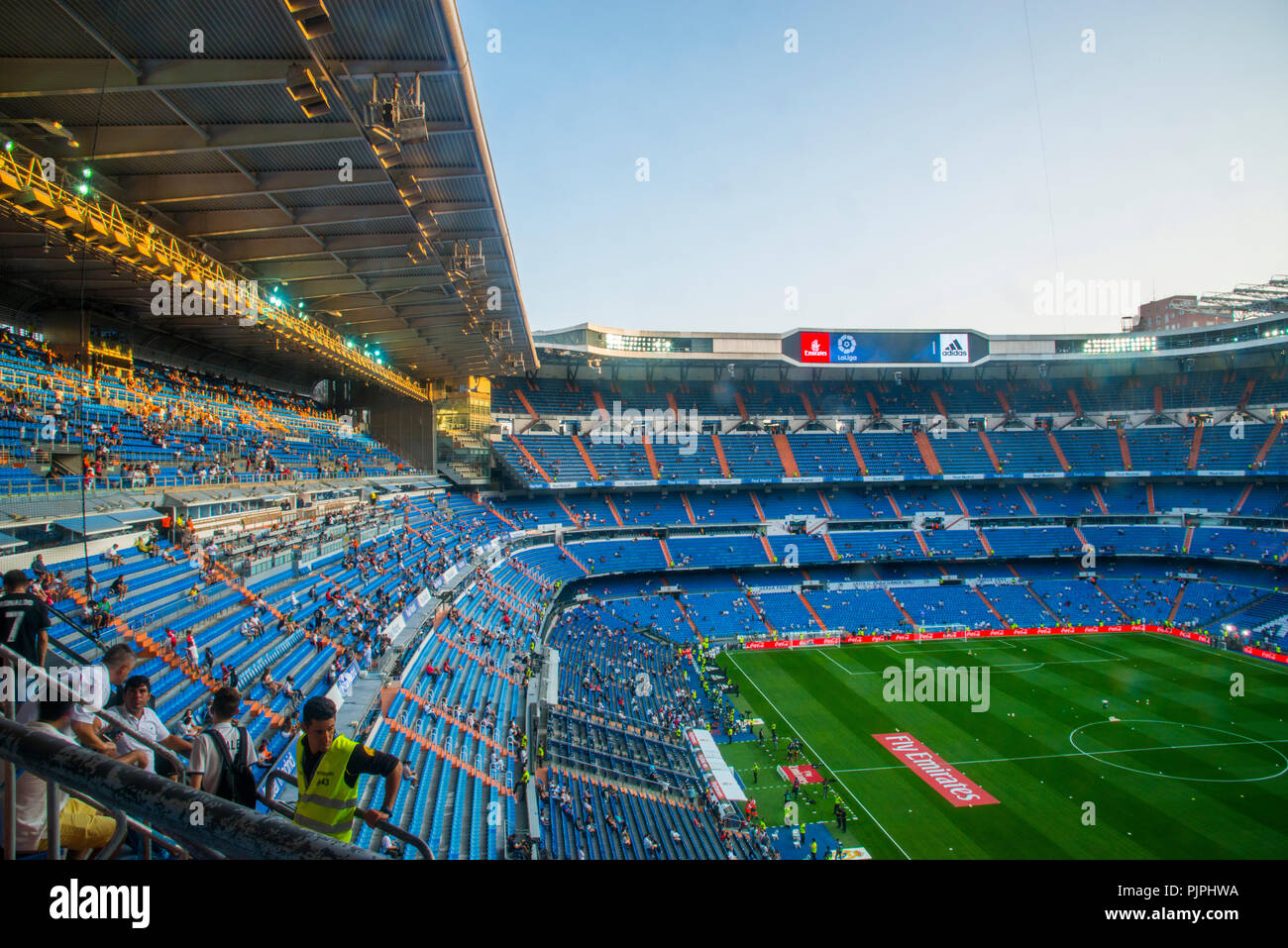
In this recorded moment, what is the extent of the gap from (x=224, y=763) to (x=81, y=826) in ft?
2.77

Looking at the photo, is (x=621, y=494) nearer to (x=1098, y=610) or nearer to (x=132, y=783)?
(x=1098, y=610)

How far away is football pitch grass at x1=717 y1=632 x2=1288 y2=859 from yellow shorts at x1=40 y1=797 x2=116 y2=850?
57.7ft

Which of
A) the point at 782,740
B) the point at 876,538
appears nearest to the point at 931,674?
the point at 782,740

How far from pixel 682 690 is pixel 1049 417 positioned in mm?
42980

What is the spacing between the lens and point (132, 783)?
1.66 metres

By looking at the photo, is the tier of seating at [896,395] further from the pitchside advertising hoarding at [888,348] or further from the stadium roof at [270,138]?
the stadium roof at [270,138]

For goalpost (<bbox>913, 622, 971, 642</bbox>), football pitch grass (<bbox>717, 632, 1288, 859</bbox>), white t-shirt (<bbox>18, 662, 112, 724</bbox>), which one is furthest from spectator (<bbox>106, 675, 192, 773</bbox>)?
goalpost (<bbox>913, 622, 971, 642</bbox>)

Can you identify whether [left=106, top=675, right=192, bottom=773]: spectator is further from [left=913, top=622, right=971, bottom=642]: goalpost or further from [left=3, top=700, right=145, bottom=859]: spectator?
[left=913, top=622, right=971, bottom=642]: goalpost

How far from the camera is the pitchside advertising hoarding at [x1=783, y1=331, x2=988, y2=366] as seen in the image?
49500 millimetres

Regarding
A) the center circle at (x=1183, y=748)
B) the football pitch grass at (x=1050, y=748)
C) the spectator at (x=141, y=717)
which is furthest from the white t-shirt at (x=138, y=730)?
the center circle at (x=1183, y=748)

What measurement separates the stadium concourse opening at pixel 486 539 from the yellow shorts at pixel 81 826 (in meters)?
0.01

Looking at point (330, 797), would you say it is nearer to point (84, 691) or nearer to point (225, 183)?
point (84, 691)

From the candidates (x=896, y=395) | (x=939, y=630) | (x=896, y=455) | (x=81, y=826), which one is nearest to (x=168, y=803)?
(x=81, y=826)

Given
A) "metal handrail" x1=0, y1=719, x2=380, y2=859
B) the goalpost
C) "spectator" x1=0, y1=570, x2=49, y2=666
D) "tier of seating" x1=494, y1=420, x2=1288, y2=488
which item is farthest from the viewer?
"tier of seating" x1=494, y1=420, x2=1288, y2=488
